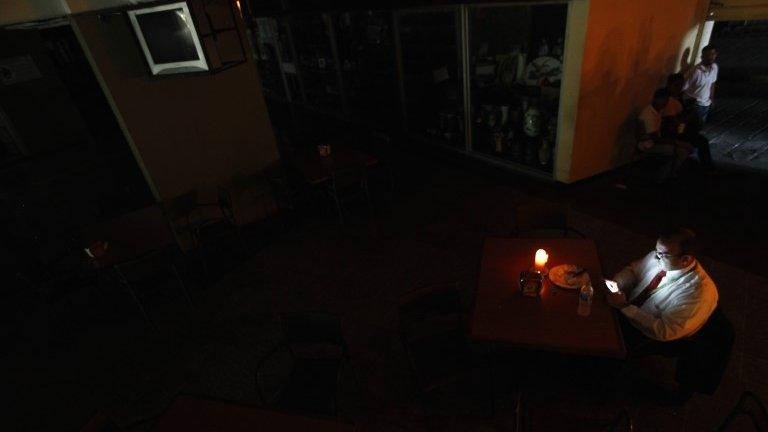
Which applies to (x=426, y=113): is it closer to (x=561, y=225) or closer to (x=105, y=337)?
(x=561, y=225)

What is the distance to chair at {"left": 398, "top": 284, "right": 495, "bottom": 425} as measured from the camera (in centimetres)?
265

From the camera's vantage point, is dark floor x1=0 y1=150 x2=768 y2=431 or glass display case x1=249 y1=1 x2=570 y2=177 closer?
dark floor x1=0 y1=150 x2=768 y2=431

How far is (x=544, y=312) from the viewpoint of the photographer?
8.46 feet

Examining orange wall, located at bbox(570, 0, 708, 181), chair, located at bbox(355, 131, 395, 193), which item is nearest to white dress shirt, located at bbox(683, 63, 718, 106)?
orange wall, located at bbox(570, 0, 708, 181)

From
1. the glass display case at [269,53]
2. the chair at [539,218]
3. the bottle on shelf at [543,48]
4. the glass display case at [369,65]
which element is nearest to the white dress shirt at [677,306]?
the chair at [539,218]

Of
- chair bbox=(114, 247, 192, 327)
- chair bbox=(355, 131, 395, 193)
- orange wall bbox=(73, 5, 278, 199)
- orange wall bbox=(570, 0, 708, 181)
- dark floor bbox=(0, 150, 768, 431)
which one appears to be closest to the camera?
dark floor bbox=(0, 150, 768, 431)

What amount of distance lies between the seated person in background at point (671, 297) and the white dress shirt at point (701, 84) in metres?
4.65

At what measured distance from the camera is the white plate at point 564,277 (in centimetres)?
272

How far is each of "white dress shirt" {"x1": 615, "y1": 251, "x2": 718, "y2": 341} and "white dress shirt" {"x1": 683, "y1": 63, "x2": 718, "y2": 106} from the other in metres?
4.69

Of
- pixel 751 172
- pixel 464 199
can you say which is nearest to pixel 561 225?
pixel 464 199

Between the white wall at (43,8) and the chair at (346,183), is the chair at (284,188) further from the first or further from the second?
the white wall at (43,8)

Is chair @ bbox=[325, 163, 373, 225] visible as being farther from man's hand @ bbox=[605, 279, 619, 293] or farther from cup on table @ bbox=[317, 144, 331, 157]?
man's hand @ bbox=[605, 279, 619, 293]

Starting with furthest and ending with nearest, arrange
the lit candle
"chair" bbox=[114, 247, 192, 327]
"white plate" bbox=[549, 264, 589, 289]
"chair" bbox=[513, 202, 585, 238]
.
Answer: "chair" bbox=[114, 247, 192, 327], "chair" bbox=[513, 202, 585, 238], the lit candle, "white plate" bbox=[549, 264, 589, 289]

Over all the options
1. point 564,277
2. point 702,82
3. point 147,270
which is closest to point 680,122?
point 702,82
